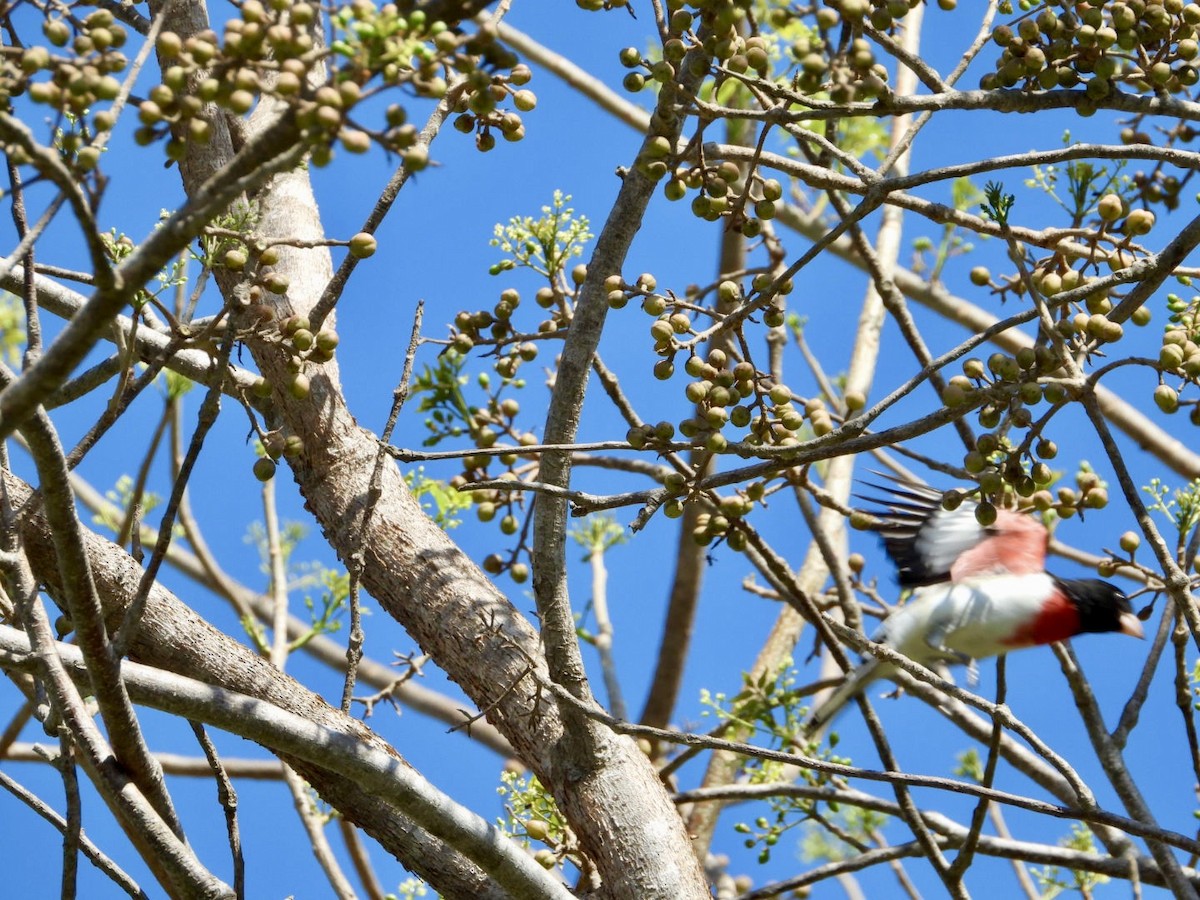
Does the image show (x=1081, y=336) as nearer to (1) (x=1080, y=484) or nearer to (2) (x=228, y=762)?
(1) (x=1080, y=484)

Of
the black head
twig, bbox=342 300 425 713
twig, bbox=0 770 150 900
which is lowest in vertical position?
twig, bbox=0 770 150 900

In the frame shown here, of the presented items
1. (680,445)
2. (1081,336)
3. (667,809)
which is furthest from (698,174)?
(667,809)

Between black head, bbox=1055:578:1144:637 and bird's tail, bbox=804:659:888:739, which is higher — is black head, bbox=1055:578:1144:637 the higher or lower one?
the higher one

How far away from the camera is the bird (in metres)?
3.48

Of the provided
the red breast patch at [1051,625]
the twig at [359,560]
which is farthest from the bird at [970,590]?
the twig at [359,560]

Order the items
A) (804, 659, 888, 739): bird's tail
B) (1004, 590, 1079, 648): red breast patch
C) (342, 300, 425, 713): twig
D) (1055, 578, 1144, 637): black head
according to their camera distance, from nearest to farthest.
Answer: (342, 300, 425, 713): twig
(804, 659, 888, 739): bird's tail
(1004, 590, 1079, 648): red breast patch
(1055, 578, 1144, 637): black head

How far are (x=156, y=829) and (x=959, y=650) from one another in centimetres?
243

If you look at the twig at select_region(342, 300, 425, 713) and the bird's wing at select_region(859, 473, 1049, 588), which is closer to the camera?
the twig at select_region(342, 300, 425, 713)

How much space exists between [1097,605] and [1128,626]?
0.19m

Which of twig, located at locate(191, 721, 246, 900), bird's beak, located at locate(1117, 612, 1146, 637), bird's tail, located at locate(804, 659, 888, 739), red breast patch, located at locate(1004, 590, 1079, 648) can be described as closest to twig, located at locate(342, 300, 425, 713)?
twig, located at locate(191, 721, 246, 900)

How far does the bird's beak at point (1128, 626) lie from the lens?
3.74 meters


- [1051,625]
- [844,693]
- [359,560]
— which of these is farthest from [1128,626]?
[359,560]

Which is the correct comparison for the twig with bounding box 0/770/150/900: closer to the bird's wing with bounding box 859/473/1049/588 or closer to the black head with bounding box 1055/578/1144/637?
the bird's wing with bounding box 859/473/1049/588

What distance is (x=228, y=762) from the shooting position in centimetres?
508
